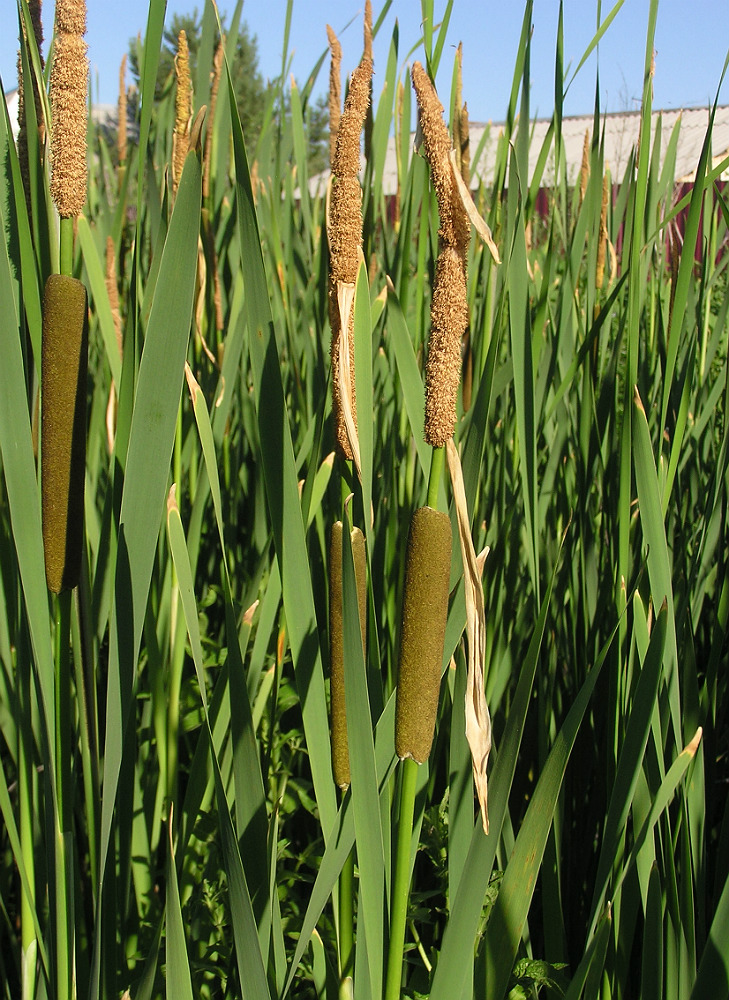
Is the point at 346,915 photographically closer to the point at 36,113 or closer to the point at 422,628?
the point at 422,628

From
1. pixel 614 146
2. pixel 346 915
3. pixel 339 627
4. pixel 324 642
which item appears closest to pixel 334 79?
pixel 324 642

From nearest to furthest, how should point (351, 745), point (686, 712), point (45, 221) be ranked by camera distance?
point (351, 745), point (45, 221), point (686, 712)

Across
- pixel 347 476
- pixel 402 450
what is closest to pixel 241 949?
pixel 347 476

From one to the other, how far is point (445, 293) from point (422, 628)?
6.0 inches

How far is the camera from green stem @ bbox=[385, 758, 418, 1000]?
1.35ft

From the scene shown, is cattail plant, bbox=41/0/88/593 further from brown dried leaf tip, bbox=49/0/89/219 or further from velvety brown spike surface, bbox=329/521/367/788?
velvety brown spike surface, bbox=329/521/367/788

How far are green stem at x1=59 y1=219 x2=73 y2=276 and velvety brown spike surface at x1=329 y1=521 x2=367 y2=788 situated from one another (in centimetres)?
19

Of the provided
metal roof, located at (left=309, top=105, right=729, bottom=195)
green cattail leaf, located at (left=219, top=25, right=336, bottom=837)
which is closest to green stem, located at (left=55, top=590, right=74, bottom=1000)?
green cattail leaf, located at (left=219, top=25, right=336, bottom=837)

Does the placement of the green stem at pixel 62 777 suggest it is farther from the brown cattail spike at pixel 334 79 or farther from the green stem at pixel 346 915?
the brown cattail spike at pixel 334 79

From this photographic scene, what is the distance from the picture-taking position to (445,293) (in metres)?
0.37

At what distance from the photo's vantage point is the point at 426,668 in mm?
389

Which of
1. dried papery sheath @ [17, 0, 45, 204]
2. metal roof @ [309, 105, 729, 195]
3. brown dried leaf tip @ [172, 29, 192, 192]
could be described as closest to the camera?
dried papery sheath @ [17, 0, 45, 204]

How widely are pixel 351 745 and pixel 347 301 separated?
8.8 inches

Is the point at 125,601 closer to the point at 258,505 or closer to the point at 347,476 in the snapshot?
the point at 347,476
